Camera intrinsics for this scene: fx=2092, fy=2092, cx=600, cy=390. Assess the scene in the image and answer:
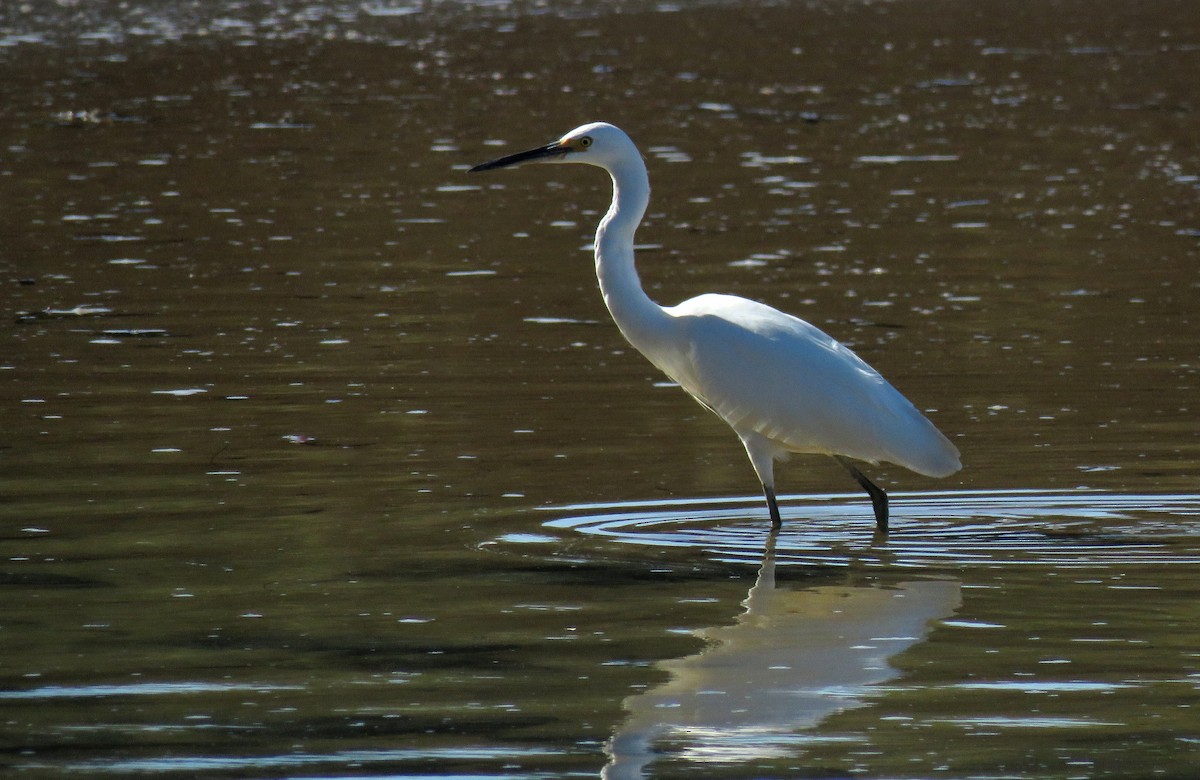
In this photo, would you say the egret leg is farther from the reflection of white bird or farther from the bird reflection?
the bird reflection

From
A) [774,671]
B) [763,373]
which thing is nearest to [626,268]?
[763,373]

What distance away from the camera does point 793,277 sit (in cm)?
1490

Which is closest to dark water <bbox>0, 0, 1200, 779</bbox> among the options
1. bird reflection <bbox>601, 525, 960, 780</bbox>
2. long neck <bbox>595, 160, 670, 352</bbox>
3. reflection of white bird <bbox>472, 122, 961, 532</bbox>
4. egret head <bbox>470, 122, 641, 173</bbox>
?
bird reflection <bbox>601, 525, 960, 780</bbox>

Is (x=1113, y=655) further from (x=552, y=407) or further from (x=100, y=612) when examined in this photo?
(x=552, y=407)

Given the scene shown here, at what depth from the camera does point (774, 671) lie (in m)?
6.61

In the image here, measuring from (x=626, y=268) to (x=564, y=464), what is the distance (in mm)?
1030

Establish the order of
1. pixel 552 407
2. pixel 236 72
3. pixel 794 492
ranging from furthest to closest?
pixel 236 72
pixel 552 407
pixel 794 492

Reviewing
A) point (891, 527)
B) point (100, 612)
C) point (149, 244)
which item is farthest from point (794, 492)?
point (149, 244)

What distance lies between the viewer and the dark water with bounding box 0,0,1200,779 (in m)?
6.04

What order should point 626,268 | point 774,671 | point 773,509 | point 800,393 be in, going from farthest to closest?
point 626,268 < point 800,393 < point 773,509 < point 774,671

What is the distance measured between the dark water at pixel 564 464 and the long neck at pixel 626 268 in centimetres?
72

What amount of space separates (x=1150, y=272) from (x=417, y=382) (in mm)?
6039

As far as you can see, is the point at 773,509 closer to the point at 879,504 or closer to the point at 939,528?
the point at 879,504

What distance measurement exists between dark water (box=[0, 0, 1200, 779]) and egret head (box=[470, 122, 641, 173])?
141cm
